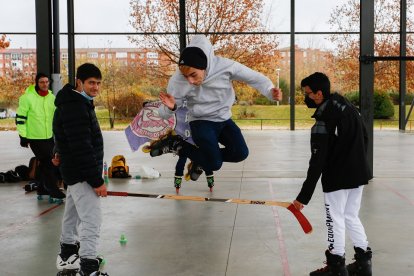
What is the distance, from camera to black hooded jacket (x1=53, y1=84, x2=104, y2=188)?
384 cm

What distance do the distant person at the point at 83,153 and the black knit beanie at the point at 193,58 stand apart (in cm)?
122

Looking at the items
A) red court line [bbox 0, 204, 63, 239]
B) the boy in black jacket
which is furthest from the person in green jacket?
Answer: the boy in black jacket

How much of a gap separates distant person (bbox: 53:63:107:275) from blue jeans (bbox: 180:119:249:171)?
1709 millimetres

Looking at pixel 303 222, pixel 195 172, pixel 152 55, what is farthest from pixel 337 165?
pixel 152 55

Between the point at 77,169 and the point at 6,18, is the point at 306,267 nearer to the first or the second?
the point at 77,169

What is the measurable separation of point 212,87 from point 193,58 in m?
0.49

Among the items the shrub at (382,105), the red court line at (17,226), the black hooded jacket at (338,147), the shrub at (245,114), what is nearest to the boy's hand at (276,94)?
the black hooded jacket at (338,147)

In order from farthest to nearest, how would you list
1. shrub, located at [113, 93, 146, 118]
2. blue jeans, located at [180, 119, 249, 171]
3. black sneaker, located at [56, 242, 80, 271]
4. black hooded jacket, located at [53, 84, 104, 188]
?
shrub, located at [113, 93, 146, 118]
blue jeans, located at [180, 119, 249, 171]
black sneaker, located at [56, 242, 80, 271]
black hooded jacket, located at [53, 84, 104, 188]

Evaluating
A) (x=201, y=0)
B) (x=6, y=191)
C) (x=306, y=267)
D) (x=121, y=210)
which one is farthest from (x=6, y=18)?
(x=306, y=267)

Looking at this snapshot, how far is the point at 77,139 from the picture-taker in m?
3.83

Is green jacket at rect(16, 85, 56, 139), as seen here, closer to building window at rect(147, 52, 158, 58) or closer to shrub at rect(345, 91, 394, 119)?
building window at rect(147, 52, 158, 58)

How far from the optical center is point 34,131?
284 inches

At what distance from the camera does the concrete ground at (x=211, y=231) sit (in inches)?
177

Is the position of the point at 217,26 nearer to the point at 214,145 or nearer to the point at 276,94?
the point at 214,145
